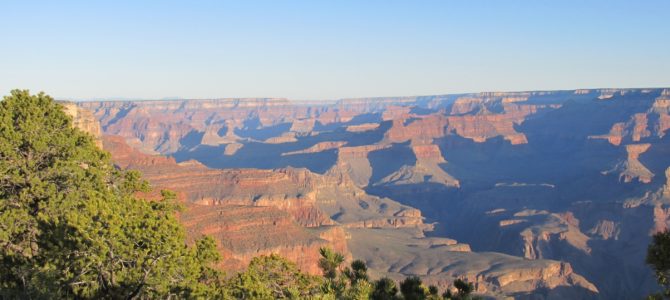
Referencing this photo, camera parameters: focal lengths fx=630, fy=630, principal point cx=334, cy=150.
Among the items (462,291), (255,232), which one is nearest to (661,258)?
(462,291)

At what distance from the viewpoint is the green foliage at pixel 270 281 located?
19.5 m

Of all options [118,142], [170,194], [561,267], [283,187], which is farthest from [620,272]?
[170,194]

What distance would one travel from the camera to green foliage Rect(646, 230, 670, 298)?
18.0 meters

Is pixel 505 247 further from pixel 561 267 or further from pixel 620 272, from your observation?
pixel 561 267

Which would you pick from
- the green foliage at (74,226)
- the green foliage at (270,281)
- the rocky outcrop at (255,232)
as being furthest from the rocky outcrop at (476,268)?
the green foliage at (74,226)

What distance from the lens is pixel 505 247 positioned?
132m

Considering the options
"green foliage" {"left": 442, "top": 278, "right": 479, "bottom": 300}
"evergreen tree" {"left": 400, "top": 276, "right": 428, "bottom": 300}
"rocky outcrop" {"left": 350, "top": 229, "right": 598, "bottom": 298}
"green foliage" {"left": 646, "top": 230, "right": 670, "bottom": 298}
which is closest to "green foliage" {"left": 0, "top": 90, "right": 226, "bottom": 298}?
"evergreen tree" {"left": 400, "top": 276, "right": 428, "bottom": 300}

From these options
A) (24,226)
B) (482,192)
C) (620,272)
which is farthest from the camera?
(482,192)

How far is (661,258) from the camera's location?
1808cm

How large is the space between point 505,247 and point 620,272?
2401 centimetres

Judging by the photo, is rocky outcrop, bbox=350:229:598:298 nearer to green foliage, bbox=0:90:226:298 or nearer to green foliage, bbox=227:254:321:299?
green foliage, bbox=227:254:321:299

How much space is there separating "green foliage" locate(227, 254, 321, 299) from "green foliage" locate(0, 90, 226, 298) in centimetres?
107

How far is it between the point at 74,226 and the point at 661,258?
56.2ft

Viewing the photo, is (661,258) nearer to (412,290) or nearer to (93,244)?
(412,290)
